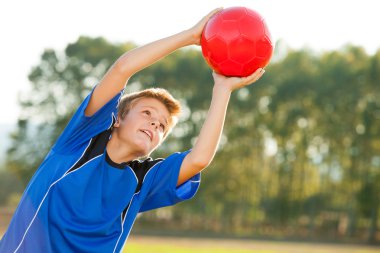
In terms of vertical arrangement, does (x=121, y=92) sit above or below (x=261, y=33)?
below

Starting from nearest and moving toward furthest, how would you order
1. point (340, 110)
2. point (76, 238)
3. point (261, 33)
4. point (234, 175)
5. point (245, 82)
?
point (76, 238) → point (245, 82) → point (261, 33) → point (340, 110) → point (234, 175)

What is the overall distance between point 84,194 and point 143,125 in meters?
0.54

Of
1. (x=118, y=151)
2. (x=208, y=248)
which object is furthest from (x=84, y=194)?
(x=208, y=248)

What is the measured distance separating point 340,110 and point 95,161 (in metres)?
32.9

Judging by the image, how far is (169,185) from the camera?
362cm

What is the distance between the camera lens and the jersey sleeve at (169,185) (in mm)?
3621

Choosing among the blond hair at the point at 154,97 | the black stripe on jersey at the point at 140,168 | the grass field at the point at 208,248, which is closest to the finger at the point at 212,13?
the blond hair at the point at 154,97

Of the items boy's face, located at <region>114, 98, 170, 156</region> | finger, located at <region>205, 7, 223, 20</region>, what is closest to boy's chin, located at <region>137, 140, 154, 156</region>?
boy's face, located at <region>114, 98, 170, 156</region>

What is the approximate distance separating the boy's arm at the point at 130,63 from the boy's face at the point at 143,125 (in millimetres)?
217

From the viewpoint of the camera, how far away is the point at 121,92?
11.5 ft

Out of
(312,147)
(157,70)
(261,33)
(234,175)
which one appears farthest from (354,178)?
(261,33)

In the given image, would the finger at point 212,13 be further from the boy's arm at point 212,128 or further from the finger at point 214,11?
the boy's arm at point 212,128

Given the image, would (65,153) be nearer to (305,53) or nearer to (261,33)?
(261,33)

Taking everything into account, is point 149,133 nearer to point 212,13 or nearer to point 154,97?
point 154,97
